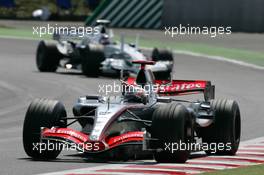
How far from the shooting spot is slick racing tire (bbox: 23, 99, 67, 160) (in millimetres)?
14625

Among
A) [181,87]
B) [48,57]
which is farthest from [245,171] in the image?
[48,57]

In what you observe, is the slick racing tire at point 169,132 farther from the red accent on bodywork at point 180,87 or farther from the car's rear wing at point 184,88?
the red accent on bodywork at point 180,87

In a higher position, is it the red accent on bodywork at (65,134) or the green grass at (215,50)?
the red accent on bodywork at (65,134)

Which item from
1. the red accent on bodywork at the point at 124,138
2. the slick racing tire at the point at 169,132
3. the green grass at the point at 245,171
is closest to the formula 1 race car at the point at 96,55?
the red accent on bodywork at the point at 124,138

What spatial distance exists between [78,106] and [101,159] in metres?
1.21

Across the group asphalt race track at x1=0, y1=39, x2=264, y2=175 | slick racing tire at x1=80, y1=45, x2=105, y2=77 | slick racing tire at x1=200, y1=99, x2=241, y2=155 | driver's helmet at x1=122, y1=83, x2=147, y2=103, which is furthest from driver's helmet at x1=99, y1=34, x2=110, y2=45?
driver's helmet at x1=122, y1=83, x2=147, y2=103

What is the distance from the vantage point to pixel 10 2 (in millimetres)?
59625

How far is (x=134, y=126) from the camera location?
15.2 m

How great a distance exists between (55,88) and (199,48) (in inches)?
663

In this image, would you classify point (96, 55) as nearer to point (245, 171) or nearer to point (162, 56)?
point (162, 56)

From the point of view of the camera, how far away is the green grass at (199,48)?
40716 mm

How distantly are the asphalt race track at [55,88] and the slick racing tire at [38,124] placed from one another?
161 millimetres

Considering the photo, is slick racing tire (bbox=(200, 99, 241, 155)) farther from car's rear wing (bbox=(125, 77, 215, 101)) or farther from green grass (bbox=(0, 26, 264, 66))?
green grass (bbox=(0, 26, 264, 66))

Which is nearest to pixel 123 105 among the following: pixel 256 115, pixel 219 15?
pixel 256 115
